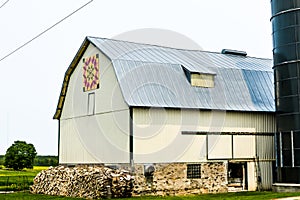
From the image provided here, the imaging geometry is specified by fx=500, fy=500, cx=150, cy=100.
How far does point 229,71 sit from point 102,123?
9.41 metres

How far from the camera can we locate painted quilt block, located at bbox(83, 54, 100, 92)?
31.0 metres

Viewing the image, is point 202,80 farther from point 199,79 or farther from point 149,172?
point 149,172

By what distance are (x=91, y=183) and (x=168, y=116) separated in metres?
5.76

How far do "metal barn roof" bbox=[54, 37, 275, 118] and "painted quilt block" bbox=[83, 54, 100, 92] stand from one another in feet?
3.09

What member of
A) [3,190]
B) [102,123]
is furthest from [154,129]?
[3,190]

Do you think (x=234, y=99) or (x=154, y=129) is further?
(x=234, y=99)

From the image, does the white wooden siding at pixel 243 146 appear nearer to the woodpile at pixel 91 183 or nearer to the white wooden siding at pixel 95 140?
the white wooden siding at pixel 95 140

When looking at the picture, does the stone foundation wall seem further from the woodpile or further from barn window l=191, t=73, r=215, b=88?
barn window l=191, t=73, r=215, b=88

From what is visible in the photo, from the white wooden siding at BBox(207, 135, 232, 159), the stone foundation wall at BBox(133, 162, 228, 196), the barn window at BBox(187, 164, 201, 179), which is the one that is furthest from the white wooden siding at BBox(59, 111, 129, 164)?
the white wooden siding at BBox(207, 135, 232, 159)

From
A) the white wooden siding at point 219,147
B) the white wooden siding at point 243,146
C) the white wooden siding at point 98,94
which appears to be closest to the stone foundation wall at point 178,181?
the white wooden siding at point 219,147

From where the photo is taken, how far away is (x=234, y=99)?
31.5 m

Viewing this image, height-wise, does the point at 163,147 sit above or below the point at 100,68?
below

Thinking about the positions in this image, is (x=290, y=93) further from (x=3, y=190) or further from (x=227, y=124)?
(x=3, y=190)

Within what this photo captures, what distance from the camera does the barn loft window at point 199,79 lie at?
101 ft
